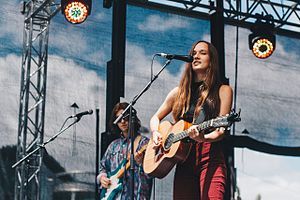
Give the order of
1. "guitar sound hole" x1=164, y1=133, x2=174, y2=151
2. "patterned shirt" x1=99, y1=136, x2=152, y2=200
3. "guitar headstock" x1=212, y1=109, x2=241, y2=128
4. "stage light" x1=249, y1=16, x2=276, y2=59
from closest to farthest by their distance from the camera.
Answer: "guitar headstock" x1=212, y1=109, x2=241, y2=128 < "guitar sound hole" x1=164, y1=133, x2=174, y2=151 < "patterned shirt" x1=99, y1=136, x2=152, y2=200 < "stage light" x1=249, y1=16, x2=276, y2=59

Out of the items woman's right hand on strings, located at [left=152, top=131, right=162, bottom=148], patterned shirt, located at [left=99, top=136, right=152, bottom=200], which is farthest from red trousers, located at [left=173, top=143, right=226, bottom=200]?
patterned shirt, located at [left=99, top=136, right=152, bottom=200]

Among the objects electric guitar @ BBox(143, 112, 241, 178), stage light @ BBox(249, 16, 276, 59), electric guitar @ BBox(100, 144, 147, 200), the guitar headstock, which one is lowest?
electric guitar @ BBox(100, 144, 147, 200)

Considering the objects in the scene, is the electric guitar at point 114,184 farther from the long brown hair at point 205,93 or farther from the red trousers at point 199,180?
the red trousers at point 199,180

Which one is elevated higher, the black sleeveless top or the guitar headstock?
the black sleeveless top

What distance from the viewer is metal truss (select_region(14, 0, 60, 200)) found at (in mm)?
6855

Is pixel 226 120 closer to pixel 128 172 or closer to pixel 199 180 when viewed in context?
pixel 199 180

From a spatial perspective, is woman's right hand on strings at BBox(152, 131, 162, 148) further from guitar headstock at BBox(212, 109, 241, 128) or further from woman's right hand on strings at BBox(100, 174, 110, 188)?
woman's right hand on strings at BBox(100, 174, 110, 188)

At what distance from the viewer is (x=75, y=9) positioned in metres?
6.70

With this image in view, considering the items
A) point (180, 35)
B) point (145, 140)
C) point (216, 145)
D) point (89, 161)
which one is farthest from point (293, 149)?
point (216, 145)

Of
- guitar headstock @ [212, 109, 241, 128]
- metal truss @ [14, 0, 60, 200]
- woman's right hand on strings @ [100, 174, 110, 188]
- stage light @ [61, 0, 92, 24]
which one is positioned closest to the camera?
guitar headstock @ [212, 109, 241, 128]

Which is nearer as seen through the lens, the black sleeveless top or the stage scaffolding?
the black sleeveless top

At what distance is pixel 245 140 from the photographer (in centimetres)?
793

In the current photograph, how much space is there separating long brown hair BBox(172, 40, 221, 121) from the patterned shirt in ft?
4.62

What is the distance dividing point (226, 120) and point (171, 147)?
1.78 ft
